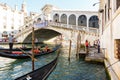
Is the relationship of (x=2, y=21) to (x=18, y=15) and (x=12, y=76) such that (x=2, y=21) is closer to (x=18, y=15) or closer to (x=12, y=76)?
(x=18, y=15)

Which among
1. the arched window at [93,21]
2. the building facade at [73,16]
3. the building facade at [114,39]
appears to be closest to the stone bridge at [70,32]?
the building facade at [73,16]

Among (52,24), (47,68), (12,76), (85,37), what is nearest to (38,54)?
(12,76)

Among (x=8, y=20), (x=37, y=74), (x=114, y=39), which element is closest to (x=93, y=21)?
(x=8, y=20)

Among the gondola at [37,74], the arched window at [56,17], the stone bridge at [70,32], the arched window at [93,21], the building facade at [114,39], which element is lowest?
the gondola at [37,74]

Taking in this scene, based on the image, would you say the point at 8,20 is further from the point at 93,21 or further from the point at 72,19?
the point at 93,21

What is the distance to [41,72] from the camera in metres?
5.63

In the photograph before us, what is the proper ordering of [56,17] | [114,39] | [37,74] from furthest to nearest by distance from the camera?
[56,17] → [114,39] → [37,74]

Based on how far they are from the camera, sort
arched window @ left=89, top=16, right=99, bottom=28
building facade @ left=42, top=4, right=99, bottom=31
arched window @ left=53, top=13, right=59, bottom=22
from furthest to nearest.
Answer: arched window @ left=53, top=13, right=59, bottom=22
arched window @ left=89, top=16, right=99, bottom=28
building facade @ left=42, top=4, right=99, bottom=31

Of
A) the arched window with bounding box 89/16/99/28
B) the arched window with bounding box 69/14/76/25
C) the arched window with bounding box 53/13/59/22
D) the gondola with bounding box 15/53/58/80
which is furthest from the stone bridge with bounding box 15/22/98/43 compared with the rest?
the gondola with bounding box 15/53/58/80

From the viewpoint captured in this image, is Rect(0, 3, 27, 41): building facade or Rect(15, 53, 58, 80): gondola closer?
Rect(15, 53, 58, 80): gondola

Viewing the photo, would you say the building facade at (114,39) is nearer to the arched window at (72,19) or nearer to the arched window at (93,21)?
the arched window at (93,21)

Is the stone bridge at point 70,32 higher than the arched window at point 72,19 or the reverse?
the reverse

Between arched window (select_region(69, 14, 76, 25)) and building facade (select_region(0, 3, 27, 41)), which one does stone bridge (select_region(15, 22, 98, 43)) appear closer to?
arched window (select_region(69, 14, 76, 25))

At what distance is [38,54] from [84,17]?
21.2 metres
